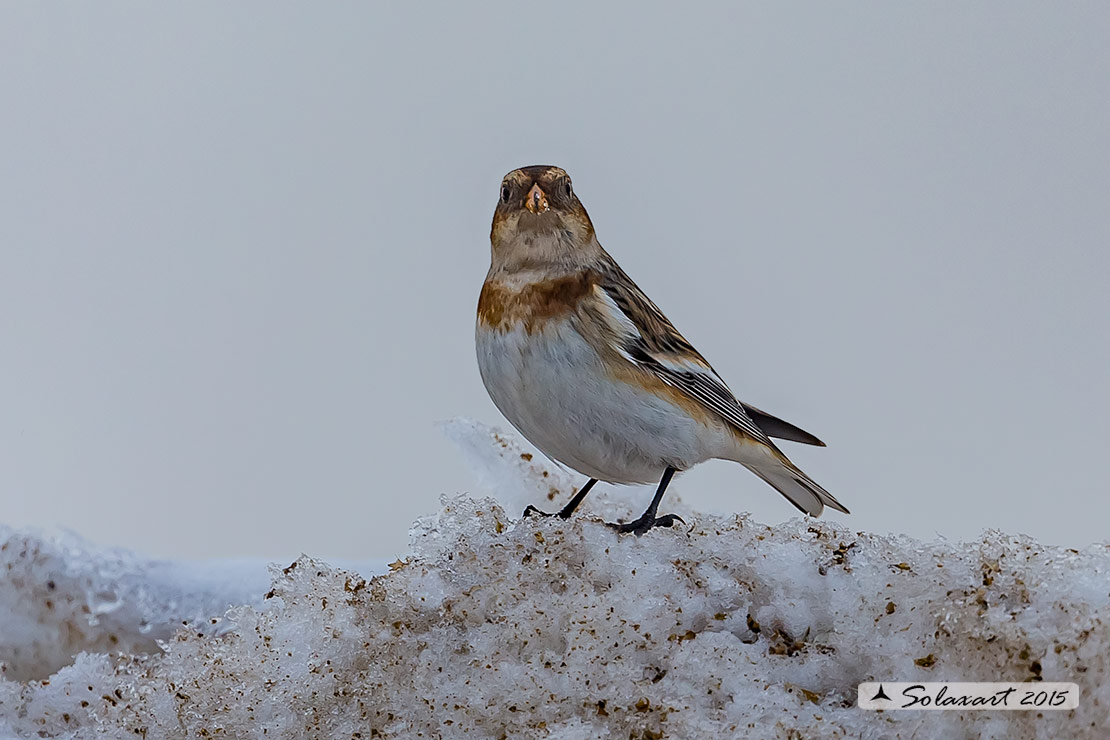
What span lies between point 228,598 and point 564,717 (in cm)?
103

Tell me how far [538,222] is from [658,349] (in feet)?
0.71

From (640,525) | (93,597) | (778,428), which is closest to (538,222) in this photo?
(640,525)

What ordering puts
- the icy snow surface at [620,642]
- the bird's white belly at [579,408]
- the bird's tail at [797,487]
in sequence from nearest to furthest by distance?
the icy snow surface at [620,642], the bird's white belly at [579,408], the bird's tail at [797,487]

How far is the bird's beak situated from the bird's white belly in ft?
0.45

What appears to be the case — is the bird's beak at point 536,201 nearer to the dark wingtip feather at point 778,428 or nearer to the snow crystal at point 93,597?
the dark wingtip feather at point 778,428

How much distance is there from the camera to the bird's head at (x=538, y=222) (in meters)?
1.34

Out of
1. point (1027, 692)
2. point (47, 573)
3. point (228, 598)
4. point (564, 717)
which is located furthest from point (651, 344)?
point (47, 573)

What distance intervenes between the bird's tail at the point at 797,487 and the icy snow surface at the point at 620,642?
0.53ft

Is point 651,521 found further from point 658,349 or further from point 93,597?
point 93,597

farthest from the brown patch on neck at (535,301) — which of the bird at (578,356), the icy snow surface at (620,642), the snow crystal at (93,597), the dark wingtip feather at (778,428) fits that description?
the snow crystal at (93,597)

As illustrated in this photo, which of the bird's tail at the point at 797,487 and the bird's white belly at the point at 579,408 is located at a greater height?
the bird's tail at the point at 797,487

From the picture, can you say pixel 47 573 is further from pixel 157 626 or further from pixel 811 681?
pixel 811 681

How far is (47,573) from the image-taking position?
1811 mm

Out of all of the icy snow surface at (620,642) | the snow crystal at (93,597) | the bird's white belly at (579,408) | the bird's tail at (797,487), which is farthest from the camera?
the snow crystal at (93,597)
